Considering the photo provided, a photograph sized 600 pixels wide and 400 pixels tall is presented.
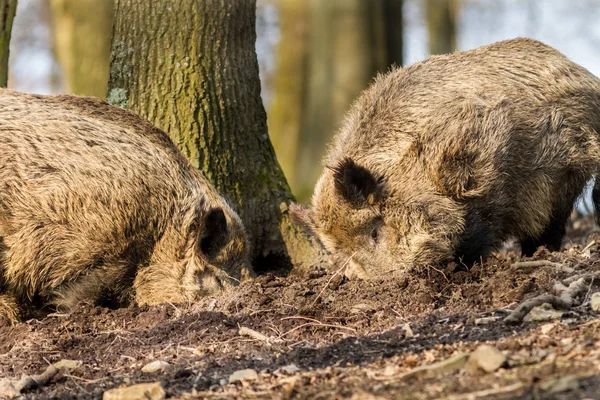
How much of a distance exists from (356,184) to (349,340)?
2.35 meters

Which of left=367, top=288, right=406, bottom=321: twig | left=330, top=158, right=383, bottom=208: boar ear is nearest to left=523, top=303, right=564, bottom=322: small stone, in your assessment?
left=367, top=288, right=406, bottom=321: twig

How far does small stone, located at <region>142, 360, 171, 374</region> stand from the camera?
Result: 468cm

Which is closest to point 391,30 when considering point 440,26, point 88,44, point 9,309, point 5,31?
point 88,44

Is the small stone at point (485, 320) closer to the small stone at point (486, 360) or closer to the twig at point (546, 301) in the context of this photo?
the twig at point (546, 301)

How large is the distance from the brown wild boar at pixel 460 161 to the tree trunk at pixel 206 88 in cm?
90

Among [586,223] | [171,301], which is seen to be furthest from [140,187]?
[586,223]

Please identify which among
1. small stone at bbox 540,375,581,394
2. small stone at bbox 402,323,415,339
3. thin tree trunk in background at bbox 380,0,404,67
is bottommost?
small stone at bbox 402,323,415,339

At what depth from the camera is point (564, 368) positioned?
3.49 m

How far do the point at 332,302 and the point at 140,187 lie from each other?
186 centimetres

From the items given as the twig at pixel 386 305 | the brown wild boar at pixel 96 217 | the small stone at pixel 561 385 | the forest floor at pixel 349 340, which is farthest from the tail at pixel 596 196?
the small stone at pixel 561 385

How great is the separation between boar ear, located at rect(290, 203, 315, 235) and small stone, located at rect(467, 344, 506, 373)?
390cm

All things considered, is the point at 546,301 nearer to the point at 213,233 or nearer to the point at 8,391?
the point at 213,233

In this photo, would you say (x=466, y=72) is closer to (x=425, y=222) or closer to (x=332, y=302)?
(x=425, y=222)

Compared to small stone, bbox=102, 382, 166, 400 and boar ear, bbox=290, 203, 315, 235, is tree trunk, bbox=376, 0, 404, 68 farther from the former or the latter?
small stone, bbox=102, 382, 166, 400
